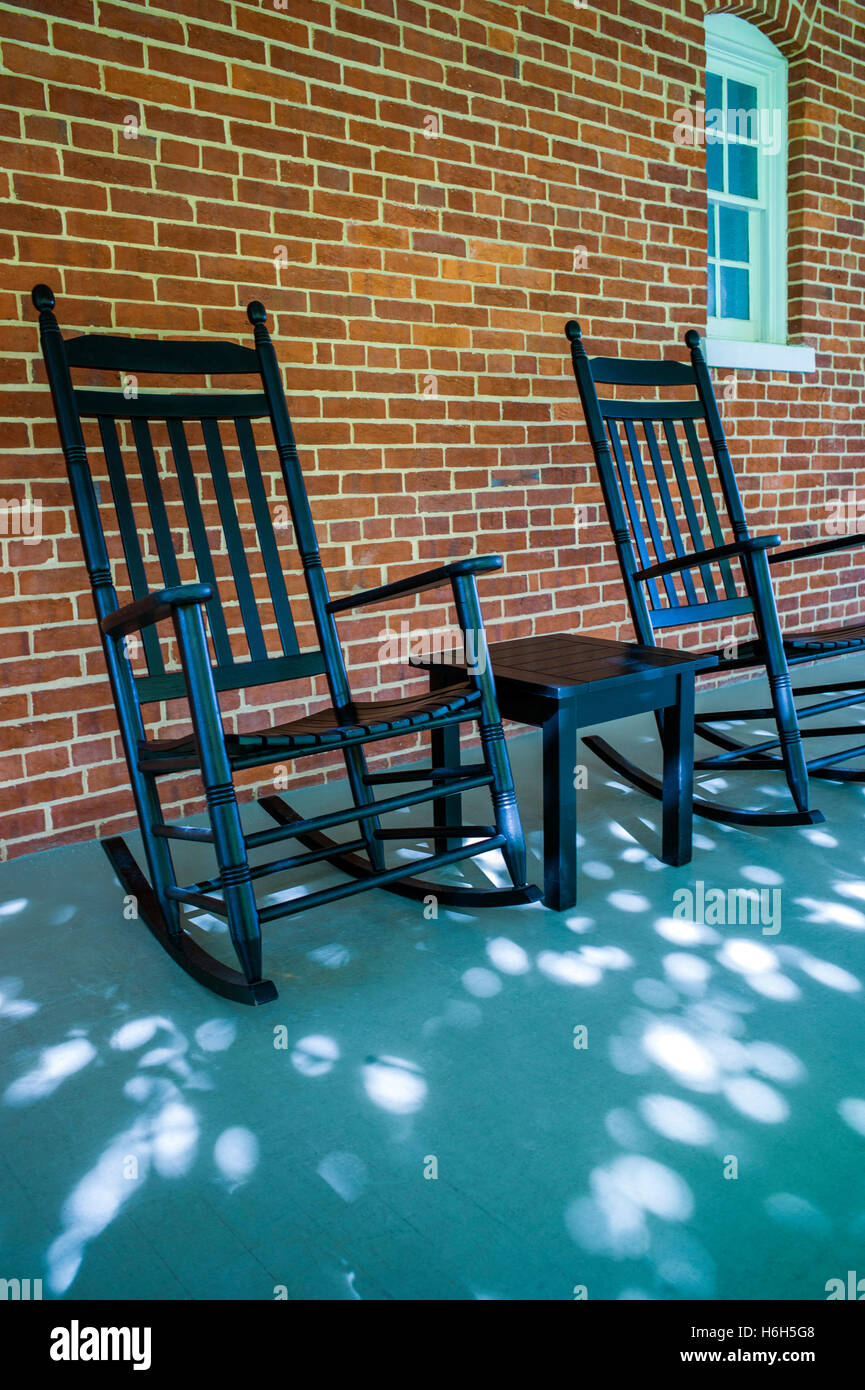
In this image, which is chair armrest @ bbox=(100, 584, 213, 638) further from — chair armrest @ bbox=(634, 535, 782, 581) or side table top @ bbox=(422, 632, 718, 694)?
chair armrest @ bbox=(634, 535, 782, 581)

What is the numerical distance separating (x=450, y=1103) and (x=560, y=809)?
0.64m

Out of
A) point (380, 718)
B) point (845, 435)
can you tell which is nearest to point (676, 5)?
point (845, 435)

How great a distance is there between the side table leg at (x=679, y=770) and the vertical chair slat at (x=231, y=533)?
0.80 metres

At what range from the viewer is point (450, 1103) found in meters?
1.30

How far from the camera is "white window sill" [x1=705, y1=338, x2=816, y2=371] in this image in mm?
3551

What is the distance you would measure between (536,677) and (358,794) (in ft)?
1.39

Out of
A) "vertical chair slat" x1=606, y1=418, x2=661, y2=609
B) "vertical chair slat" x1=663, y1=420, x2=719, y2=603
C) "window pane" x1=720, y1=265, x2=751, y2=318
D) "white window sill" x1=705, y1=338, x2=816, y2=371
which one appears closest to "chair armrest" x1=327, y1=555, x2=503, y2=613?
"vertical chair slat" x1=606, y1=418, x2=661, y2=609

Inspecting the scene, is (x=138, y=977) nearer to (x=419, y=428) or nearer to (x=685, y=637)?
(x=419, y=428)

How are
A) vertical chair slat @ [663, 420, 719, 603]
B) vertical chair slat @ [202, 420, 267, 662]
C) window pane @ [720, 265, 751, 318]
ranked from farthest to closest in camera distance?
1. window pane @ [720, 265, 751, 318]
2. vertical chair slat @ [663, 420, 719, 603]
3. vertical chair slat @ [202, 420, 267, 662]

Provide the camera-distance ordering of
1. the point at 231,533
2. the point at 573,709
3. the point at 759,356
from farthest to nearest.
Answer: the point at 759,356 < the point at 231,533 < the point at 573,709

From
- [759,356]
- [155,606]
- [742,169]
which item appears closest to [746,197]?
[742,169]

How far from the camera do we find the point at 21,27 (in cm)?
206

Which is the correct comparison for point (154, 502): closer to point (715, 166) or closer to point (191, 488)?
point (191, 488)

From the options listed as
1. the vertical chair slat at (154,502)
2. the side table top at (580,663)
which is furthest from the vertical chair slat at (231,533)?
the side table top at (580,663)
